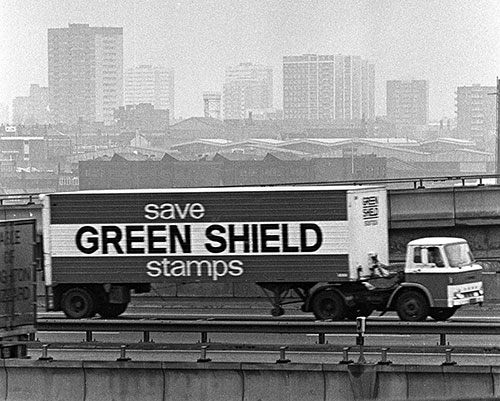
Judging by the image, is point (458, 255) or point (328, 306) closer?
point (328, 306)

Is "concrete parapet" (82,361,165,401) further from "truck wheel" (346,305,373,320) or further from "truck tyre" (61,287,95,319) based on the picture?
"truck tyre" (61,287,95,319)

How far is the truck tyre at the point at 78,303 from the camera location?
24.4 metres

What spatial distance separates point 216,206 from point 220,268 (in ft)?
4.05

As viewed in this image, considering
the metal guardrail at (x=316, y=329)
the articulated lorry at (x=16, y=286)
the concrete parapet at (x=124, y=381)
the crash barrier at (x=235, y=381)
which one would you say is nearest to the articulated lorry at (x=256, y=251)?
the metal guardrail at (x=316, y=329)

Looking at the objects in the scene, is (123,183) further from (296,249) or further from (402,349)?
(402,349)

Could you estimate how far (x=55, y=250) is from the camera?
24766 millimetres

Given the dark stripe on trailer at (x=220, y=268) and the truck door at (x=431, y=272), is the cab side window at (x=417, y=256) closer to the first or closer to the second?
the truck door at (x=431, y=272)

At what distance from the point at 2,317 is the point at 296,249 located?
26.3 ft

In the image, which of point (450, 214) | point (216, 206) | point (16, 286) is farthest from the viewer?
point (450, 214)

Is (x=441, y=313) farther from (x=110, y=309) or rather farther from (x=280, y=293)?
(x=110, y=309)

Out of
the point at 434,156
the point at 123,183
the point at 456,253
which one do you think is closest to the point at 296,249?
the point at 456,253

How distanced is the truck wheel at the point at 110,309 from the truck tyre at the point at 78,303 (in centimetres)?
22

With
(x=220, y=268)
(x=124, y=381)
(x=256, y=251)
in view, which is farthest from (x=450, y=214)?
(x=124, y=381)

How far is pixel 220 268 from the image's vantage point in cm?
2400
